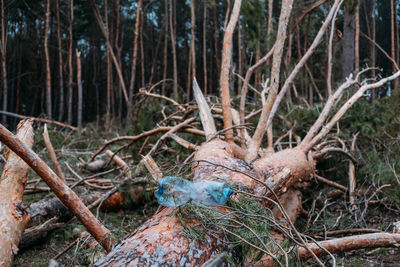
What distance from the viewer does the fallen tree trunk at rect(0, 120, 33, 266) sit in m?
1.89

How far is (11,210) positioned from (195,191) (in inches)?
44.1

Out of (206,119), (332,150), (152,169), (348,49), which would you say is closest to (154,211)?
(206,119)

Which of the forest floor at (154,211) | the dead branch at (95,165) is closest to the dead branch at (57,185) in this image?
the forest floor at (154,211)

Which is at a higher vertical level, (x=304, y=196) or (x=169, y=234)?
(x=169, y=234)

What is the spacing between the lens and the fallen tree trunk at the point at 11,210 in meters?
1.89

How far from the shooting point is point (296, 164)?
2.88 metres

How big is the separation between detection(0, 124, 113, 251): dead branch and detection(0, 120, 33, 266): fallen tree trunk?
0.76 ft

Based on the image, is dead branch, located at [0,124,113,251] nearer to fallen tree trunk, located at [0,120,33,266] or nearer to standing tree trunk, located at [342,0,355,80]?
fallen tree trunk, located at [0,120,33,266]

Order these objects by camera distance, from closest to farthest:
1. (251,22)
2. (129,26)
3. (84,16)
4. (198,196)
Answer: (198,196) → (251,22) → (84,16) → (129,26)

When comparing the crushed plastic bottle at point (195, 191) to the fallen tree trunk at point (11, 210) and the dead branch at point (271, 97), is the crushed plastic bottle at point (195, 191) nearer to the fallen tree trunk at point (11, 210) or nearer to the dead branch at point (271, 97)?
the fallen tree trunk at point (11, 210)

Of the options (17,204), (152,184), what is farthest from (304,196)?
(17,204)

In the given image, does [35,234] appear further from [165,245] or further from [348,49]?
[348,49]

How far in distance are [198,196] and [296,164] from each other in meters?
1.36

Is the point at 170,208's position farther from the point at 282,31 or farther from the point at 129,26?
the point at 129,26
